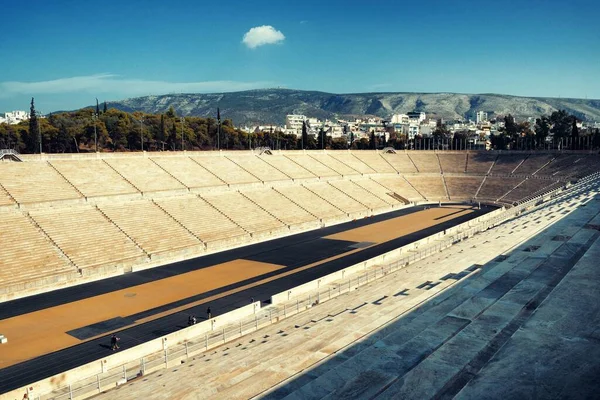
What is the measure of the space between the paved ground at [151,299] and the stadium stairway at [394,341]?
5.49 m

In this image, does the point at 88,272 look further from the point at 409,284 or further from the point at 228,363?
the point at 409,284

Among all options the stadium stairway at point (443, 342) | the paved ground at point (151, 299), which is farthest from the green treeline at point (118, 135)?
the stadium stairway at point (443, 342)

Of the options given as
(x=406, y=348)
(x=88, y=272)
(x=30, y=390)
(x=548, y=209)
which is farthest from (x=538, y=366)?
(x=548, y=209)

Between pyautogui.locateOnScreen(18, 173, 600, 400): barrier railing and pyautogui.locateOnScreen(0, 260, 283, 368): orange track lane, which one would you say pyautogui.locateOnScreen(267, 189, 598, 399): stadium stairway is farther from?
pyautogui.locateOnScreen(0, 260, 283, 368): orange track lane

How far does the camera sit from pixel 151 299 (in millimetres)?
29188

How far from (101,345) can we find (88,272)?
12.6 meters

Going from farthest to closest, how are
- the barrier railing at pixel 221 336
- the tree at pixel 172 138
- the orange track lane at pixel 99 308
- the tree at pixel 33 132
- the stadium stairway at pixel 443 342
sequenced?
1. the tree at pixel 172 138
2. the tree at pixel 33 132
3. the orange track lane at pixel 99 308
4. the barrier railing at pixel 221 336
5. the stadium stairway at pixel 443 342

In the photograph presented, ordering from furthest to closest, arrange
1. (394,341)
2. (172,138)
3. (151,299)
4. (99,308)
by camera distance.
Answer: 1. (172,138)
2. (151,299)
3. (99,308)
4. (394,341)

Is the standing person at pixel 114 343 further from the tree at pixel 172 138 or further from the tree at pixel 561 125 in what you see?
the tree at pixel 561 125

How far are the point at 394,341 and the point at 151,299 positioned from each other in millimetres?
16451

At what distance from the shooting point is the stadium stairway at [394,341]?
51.9ft

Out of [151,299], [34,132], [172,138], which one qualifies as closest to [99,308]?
[151,299]

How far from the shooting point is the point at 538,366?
16.6m

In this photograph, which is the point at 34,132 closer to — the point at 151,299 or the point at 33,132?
the point at 33,132
